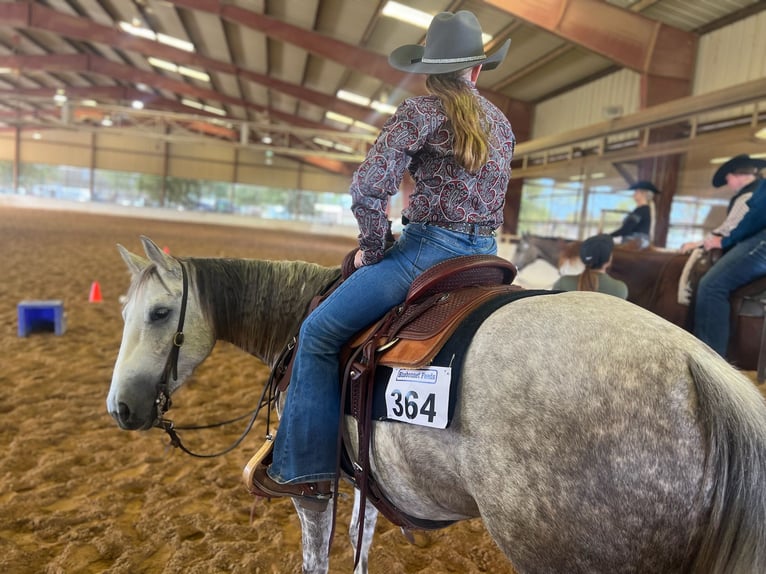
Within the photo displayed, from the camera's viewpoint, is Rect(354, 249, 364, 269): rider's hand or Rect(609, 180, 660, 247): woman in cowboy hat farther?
Rect(609, 180, 660, 247): woman in cowboy hat

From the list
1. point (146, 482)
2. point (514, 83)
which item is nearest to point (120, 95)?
point (514, 83)

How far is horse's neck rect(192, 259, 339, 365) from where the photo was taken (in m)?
1.92

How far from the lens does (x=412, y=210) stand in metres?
1.48

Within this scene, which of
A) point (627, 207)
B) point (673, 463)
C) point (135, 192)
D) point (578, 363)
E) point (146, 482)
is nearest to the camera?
point (673, 463)

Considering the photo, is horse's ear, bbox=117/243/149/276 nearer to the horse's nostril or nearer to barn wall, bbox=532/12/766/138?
the horse's nostril

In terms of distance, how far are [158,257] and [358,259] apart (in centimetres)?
77

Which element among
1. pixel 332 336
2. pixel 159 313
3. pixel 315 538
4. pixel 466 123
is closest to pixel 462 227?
pixel 466 123

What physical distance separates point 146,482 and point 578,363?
2.82 m

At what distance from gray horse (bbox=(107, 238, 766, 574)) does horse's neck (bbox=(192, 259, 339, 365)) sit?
2.64ft

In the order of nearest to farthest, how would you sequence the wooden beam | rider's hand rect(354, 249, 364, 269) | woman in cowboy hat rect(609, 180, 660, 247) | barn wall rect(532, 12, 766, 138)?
rider's hand rect(354, 249, 364, 269), woman in cowboy hat rect(609, 180, 660, 247), barn wall rect(532, 12, 766, 138), the wooden beam

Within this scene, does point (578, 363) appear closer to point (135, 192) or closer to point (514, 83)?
point (514, 83)

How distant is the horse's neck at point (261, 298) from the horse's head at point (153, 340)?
12 cm

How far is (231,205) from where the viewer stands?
1139 inches

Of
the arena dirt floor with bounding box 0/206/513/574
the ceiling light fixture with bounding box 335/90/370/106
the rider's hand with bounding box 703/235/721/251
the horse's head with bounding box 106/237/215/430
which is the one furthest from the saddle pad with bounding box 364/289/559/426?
the ceiling light fixture with bounding box 335/90/370/106
